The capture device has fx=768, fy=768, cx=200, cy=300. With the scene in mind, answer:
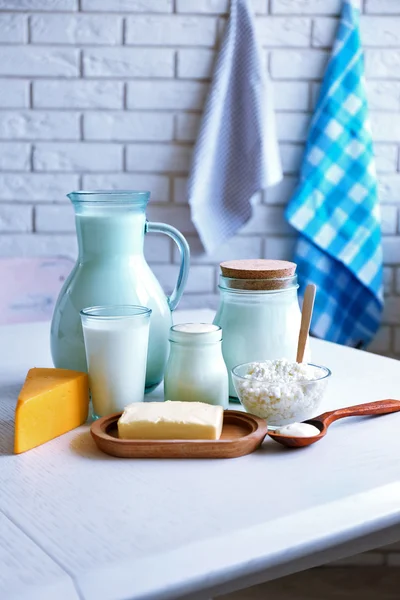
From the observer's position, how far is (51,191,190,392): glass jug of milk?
100 centimetres

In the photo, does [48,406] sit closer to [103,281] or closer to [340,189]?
[103,281]

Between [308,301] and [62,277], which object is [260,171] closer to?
[62,277]

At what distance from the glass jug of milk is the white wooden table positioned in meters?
0.16

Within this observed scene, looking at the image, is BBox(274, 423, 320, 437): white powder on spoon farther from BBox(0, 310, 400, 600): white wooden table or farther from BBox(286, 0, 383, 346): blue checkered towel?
BBox(286, 0, 383, 346): blue checkered towel

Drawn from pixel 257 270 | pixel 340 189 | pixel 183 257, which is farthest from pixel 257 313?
pixel 340 189

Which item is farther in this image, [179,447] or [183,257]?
[183,257]

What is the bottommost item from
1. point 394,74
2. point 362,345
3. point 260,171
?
point 362,345

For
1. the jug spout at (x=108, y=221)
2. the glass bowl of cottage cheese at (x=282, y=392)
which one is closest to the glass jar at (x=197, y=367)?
the glass bowl of cottage cheese at (x=282, y=392)

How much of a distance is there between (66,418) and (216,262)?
136 cm

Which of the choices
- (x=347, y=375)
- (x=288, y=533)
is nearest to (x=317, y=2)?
(x=347, y=375)

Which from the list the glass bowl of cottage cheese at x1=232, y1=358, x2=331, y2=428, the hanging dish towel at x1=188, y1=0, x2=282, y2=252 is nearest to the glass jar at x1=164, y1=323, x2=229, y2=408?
the glass bowl of cottage cheese at x1=232, y1=358, x2=331, y2=428

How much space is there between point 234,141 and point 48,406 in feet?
4.71

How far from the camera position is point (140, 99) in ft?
6.95

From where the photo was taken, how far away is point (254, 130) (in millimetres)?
2096
